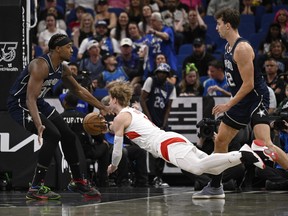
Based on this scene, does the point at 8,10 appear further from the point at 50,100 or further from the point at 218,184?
the point at 218,184

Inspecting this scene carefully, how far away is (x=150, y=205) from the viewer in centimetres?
952

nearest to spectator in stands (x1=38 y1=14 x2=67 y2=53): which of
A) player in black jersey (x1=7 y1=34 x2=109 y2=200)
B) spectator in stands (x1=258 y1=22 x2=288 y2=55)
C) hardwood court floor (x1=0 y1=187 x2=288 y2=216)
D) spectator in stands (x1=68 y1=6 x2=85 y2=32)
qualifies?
spectator in stands (x1=68 y1=6 x2=85 y2=32)

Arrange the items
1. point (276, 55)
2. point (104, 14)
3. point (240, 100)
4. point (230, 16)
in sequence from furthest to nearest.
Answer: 1. point (104, 14)
2. point (276, 55)
3. point (230, 16)
4. point (240, 100)

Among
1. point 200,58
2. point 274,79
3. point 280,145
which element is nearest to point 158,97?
point 274,79

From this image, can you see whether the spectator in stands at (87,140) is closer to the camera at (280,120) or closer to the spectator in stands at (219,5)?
the camera at (280,120)

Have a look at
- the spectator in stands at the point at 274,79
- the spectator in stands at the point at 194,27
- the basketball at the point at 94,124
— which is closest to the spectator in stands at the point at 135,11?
the spectator in stands at the point at 194,27

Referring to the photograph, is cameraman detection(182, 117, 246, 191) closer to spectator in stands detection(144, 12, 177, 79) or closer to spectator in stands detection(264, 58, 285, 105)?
spectator in stands detection(264, 58, 285, 105)

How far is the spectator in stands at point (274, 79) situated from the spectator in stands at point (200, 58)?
2069 mm

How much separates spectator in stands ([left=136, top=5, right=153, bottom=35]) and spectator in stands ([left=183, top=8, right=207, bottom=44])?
906 mm

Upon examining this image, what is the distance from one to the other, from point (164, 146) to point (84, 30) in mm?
8557

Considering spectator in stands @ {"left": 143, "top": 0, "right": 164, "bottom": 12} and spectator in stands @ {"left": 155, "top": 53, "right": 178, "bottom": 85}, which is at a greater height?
spectator in stands @ {"left": 143, "top": 0, "right": 164, "bottom": 12}

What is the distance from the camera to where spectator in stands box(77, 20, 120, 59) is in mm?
17406

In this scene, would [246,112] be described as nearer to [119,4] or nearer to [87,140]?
[87,140]

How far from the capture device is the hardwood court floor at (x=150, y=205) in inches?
340
